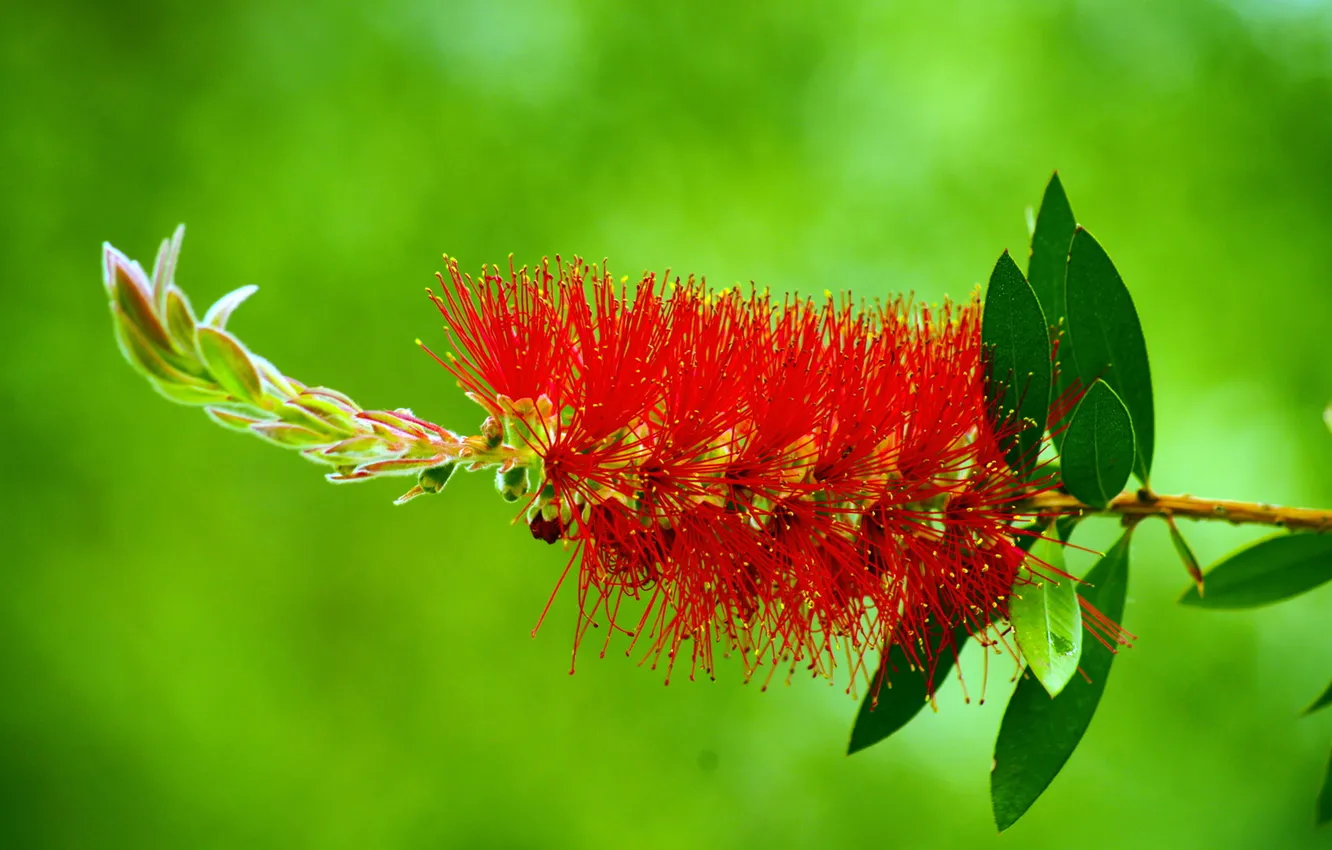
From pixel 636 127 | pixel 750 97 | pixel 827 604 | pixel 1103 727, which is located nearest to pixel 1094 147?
pixel 750 97

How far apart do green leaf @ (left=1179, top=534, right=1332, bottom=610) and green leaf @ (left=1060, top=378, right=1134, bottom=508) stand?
0.28 m

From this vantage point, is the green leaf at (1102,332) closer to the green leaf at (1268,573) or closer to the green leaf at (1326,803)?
the green leaf at (1268,573)

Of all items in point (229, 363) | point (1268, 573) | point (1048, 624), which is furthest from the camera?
point (1268, 573)

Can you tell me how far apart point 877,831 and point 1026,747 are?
1661 mm

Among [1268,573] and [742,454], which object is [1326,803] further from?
[742,454]

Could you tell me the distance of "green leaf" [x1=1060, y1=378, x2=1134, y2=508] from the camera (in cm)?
85

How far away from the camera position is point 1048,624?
82 cm

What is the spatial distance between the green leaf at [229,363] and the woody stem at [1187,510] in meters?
0.64

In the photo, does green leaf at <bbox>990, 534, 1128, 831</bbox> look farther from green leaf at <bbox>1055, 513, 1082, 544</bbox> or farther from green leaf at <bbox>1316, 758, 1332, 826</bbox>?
green leaf at <bbox>1316, 758, 1332, 826</bbox>

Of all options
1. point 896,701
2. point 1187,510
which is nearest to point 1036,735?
point 896,701

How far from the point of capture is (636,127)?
2709 mm

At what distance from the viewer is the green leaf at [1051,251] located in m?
1.03

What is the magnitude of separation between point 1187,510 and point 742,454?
1.41ft

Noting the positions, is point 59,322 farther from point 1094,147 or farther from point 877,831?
point 1094,147
